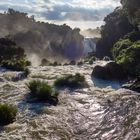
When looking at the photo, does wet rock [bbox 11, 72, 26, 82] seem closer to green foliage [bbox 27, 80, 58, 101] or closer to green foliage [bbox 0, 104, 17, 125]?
green foliage [bbox 27, 80, 58, 101]

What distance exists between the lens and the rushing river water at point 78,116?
15141 millimetres

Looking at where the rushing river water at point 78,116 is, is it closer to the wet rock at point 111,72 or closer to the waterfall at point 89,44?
the wet rock at point 111,72

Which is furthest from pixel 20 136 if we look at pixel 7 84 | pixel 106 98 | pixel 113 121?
pixel 7 84

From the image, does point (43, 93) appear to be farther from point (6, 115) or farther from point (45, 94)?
point (6, 115)

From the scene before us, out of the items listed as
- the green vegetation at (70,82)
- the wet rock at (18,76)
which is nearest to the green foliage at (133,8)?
the green vegetation at (70,82)

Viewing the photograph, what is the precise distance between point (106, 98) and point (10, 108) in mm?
6374

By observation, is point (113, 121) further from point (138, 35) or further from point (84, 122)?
point (138, 35)

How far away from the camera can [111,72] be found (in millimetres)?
30141

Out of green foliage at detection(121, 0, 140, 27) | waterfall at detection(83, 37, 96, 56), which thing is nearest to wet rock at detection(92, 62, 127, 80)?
green foliage at detection(121, 0, 140, 27)

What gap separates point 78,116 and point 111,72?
12912 millimetres

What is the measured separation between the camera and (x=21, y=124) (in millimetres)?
16141

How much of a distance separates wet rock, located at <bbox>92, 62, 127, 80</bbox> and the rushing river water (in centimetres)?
566

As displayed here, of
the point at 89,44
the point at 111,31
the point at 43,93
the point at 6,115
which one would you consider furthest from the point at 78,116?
the point at 89,44

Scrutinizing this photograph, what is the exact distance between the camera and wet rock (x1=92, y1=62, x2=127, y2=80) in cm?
2995
